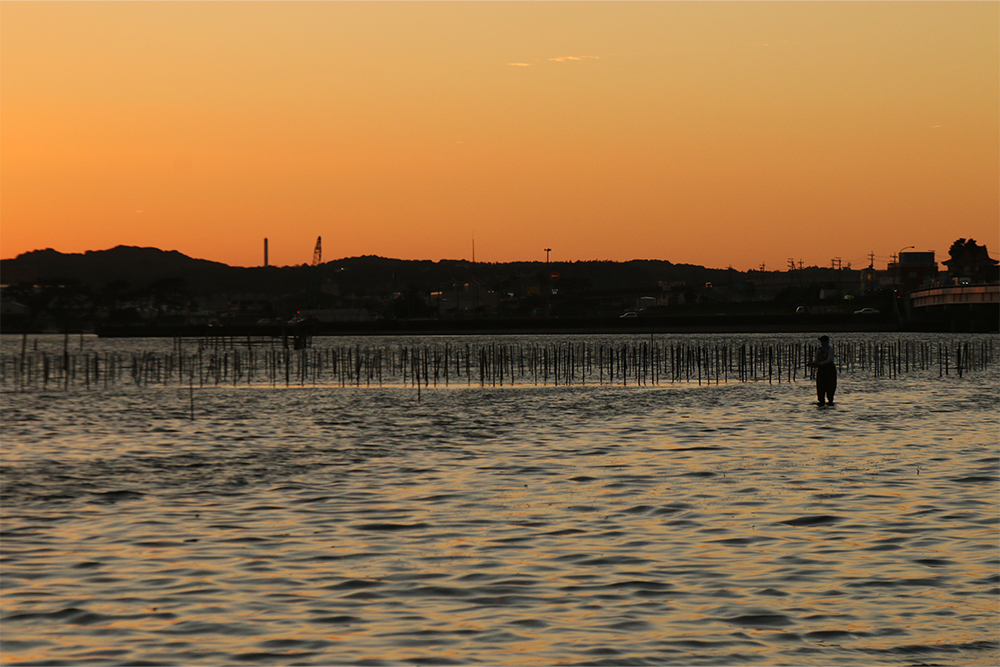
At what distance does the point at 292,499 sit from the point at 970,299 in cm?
15625

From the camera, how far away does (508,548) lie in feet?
48.0

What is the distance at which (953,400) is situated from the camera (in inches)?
1759

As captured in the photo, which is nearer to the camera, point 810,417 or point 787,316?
point 810,417

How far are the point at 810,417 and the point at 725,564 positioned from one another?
24.3m

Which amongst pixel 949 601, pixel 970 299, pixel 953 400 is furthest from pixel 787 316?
pixel 949 601

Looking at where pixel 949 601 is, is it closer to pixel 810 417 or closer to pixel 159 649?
pixel 159 649

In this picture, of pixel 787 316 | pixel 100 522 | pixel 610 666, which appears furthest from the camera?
pixel 787 316

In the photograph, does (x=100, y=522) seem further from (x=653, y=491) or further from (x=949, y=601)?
(x=949, y=601)

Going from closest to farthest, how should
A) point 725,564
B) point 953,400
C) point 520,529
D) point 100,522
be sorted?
point 725,564 → point 520,529 → point 100,522 → point 953,400

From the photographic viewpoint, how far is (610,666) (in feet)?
31.2

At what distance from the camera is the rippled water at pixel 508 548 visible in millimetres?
10328

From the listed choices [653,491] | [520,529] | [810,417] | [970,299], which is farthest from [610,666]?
[970,299]

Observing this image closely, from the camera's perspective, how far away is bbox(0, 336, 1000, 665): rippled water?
10.3m

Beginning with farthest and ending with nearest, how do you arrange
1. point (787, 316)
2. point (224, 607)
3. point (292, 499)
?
point (787, 316)
point (292, 499)
point (224, 607)
